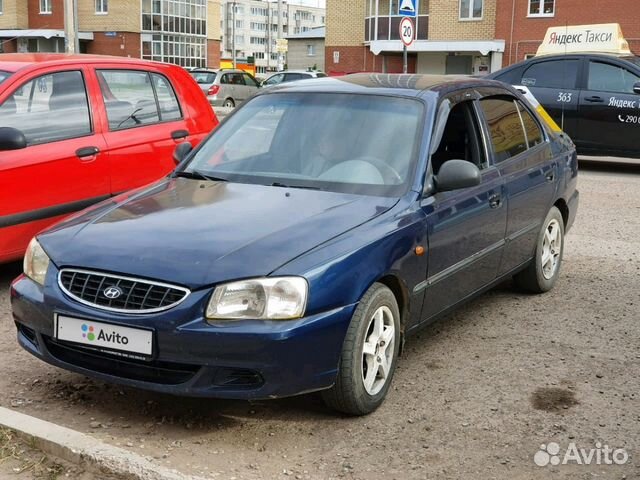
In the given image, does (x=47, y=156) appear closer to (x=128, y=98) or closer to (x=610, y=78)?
(x=128, y=98)

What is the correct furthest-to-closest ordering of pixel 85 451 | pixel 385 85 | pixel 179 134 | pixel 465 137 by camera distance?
pixel 179 134, pixel 465 137, pixel 385 85, pixel 85 451

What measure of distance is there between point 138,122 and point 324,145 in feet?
9.18

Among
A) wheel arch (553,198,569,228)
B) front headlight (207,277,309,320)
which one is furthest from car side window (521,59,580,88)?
front headlight (207,277,309,320)

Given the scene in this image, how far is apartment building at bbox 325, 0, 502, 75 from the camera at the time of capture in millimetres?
42469

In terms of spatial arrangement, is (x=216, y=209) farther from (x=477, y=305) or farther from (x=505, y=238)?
(x=477, y=305)

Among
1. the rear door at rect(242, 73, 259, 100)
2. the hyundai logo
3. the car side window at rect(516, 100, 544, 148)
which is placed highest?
the car side window at rect(516, 100, 544, 148)

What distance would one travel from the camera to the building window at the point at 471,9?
Result: 140ft

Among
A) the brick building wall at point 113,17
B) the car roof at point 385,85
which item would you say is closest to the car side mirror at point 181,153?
the car roof at point 385,85

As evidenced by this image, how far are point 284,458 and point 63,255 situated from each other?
1.35 meters

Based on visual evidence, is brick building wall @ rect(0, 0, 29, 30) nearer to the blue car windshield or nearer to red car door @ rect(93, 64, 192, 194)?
red car door @ rect(93, 64, 192, 194)

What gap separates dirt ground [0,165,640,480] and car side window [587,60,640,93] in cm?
794

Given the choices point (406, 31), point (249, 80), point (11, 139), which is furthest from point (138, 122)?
point (249, 80)

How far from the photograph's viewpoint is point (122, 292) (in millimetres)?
3623

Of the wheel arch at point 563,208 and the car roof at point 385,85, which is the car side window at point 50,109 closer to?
the car roof at point 385,85
